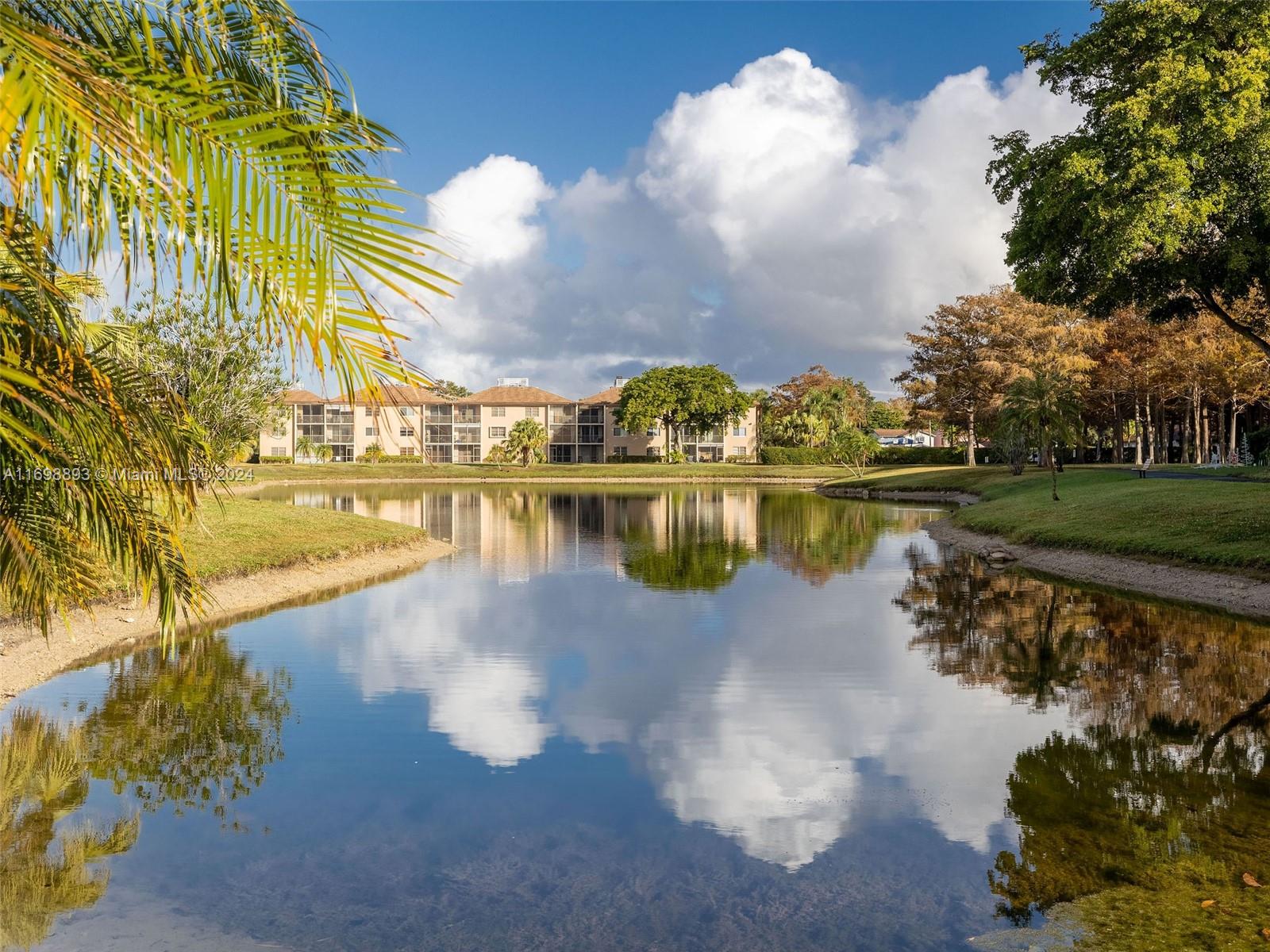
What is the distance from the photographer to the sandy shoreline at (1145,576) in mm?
24094

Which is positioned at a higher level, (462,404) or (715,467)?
(462,404)

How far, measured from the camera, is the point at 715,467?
383 ft

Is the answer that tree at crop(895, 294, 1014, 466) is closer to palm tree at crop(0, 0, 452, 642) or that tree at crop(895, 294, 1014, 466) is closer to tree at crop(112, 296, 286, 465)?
tree at crop(112, 296, 286, 465)

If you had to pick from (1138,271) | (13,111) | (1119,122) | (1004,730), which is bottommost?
(1004,730)

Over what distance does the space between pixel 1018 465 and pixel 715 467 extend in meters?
54.2

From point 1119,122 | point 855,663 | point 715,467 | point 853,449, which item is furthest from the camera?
point 715,467

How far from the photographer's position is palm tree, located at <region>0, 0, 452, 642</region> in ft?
13.8

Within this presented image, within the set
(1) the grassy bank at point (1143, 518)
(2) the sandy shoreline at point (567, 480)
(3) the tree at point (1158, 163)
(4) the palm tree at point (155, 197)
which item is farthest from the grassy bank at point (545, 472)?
(4) the palm tree at point (155, 197)

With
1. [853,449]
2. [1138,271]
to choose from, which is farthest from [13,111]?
[853,449]

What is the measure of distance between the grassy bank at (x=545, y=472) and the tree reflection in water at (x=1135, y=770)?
84.0 meters

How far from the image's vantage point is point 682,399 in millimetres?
124750

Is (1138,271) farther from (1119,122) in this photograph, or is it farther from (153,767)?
(153,767)

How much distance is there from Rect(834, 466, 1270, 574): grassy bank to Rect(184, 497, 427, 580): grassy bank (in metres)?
24.7

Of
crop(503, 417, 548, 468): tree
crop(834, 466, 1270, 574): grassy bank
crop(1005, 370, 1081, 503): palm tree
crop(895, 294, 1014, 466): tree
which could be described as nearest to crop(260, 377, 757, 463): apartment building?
crop(503, 417, 548, 468): tree
